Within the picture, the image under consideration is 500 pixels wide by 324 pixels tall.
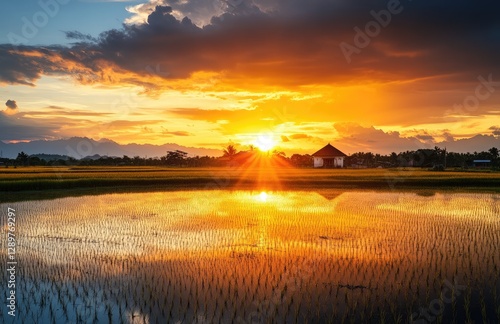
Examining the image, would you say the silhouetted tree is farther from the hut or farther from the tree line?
the hut

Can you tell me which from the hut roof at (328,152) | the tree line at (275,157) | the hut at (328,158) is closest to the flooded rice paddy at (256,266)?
the hut at (328,158)

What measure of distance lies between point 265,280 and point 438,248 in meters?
6.06

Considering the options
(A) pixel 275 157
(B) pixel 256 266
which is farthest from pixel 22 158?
(B) pixel 256 266

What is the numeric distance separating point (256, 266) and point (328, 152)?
6595 cm

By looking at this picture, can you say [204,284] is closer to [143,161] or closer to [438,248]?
[438,248]

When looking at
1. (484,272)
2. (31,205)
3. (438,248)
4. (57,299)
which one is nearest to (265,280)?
(57,299)

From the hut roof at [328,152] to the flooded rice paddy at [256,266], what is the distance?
2140 inches

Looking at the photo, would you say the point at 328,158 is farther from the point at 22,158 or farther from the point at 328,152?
the point at 22,158

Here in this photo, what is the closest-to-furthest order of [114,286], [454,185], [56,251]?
1. [114,286]
2. [56,251]
3. [454,185]

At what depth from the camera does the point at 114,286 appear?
8.70 m

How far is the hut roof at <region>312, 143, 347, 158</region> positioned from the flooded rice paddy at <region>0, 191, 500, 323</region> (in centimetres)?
5436

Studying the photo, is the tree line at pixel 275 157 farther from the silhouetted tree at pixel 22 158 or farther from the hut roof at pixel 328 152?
the hut roof at pixel 328 152

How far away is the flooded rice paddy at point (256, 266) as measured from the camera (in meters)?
7.33

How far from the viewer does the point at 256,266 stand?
10.2 metres
